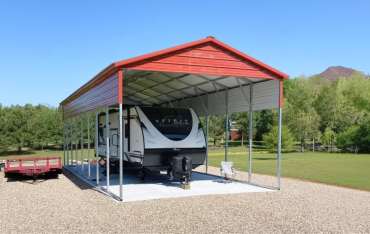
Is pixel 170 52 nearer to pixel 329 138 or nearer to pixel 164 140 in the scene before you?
pixel 164 140

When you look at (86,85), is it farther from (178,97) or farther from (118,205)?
(118,205)

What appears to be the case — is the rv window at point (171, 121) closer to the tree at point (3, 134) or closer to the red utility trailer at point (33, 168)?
the red utility trailer at point (33, 168)

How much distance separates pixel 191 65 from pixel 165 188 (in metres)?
4.30

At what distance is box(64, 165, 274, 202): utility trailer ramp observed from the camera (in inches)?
466

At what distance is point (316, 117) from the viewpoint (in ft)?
163

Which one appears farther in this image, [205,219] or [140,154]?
[140,154]

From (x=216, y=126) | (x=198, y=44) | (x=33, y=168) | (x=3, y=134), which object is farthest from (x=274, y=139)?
(x=3, y=134)

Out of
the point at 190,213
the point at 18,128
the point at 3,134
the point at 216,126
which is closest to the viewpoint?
the point at 190,213

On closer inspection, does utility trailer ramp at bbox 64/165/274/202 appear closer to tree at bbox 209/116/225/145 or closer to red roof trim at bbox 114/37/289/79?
red roof trim at bbox 114/37/289/79

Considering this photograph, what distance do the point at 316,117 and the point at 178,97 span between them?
34.2 metres

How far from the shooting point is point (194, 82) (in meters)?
16.5

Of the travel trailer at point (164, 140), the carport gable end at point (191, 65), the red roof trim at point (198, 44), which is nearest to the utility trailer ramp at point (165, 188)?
the travel trailer at point (164, 140)

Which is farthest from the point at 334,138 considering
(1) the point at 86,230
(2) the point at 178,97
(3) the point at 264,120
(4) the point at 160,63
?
(1) the point at 86,230

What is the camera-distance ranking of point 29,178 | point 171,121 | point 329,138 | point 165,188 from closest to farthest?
1. point 165,188
2. point 171,121
3. point 29,178
4. point 329,138
